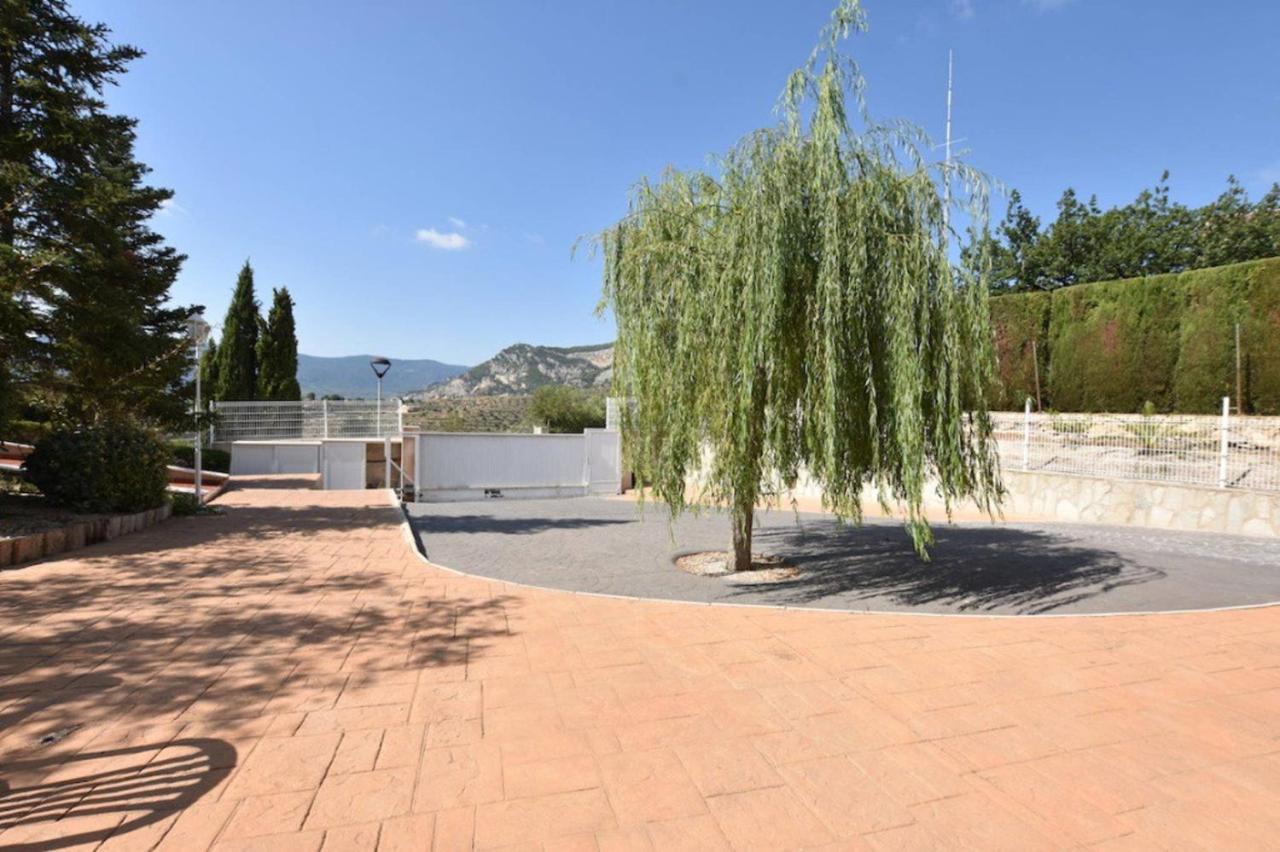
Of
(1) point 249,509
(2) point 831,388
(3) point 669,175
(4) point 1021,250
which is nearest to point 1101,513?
(2) point 831,388

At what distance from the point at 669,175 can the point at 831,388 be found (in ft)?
9.96

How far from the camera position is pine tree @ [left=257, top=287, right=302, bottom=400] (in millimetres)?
25188

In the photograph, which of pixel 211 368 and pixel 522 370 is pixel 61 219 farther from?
pixel 522 370

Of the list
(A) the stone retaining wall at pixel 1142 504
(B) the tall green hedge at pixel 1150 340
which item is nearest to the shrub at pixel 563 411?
(B) the tall green hedge at pixel 1150 340

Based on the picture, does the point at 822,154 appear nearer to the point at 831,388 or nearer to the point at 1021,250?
the point at 831,388

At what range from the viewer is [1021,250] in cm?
2972

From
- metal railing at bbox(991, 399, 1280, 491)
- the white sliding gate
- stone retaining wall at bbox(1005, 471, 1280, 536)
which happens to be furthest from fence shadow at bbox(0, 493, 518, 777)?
stone retaining wall at bbox(1005, 471, 1280, 536)

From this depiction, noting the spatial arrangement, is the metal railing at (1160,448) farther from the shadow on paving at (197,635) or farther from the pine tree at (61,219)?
the pine tree at (61,219)

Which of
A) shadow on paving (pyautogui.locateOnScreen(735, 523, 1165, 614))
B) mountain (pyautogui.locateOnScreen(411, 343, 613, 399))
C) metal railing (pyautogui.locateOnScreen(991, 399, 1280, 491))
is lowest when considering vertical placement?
shadow on paving (pyautogui.locateOnScreen(735, 523, 1165, 614))

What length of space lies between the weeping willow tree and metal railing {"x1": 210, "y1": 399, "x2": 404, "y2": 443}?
42.2ft

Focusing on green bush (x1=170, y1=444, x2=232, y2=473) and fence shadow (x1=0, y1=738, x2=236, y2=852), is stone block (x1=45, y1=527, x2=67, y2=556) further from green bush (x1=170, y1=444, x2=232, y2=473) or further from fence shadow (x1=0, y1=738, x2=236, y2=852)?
green bush (x1=170, y1=444, x2=232, y2=473)

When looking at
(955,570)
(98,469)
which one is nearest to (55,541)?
(98,469)

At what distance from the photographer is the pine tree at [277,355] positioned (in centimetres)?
2519

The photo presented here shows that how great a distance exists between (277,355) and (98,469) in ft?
64.5
